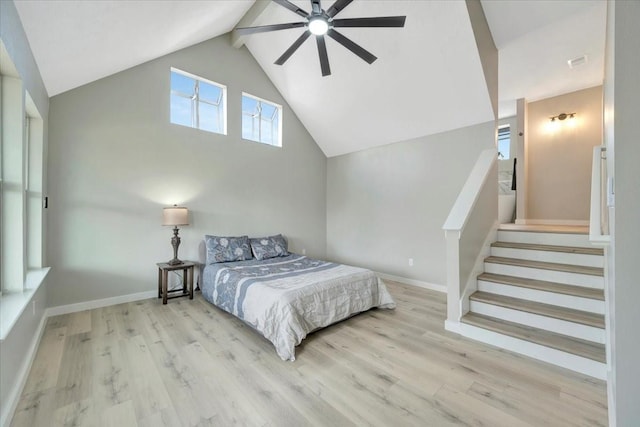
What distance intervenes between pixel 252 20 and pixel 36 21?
2728 millimetres

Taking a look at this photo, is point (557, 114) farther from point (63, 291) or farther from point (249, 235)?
point (63, 291)

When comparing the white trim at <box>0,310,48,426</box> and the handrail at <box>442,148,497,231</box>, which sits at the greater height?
the handrail at <box>442,148,497,231</box>

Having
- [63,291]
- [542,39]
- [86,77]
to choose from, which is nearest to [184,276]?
[63,291]

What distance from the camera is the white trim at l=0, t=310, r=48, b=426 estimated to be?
5.00ft

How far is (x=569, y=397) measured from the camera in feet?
5.85

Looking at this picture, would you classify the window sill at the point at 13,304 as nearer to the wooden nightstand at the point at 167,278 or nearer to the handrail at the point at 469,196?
the wooden nightstand at the point at 167,278

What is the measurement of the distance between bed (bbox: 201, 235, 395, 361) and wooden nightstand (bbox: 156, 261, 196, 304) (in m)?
0.22

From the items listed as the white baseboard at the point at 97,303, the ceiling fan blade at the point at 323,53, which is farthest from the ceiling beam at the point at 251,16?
the white baseboard at the point at 97,303

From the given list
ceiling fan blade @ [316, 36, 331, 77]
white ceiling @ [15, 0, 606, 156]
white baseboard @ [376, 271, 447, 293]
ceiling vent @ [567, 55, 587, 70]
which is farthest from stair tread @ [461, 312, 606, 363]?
ceiling vent @ [567, 55, 587, 70]

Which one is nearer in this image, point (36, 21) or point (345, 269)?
point (36, 21)

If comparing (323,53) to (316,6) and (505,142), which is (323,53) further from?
(505,142)

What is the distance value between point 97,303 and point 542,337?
485cm

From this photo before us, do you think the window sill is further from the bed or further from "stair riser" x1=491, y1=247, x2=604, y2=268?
"stair riser" x1=491, y1=247, x2=604, y2=268

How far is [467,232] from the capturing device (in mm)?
2818
